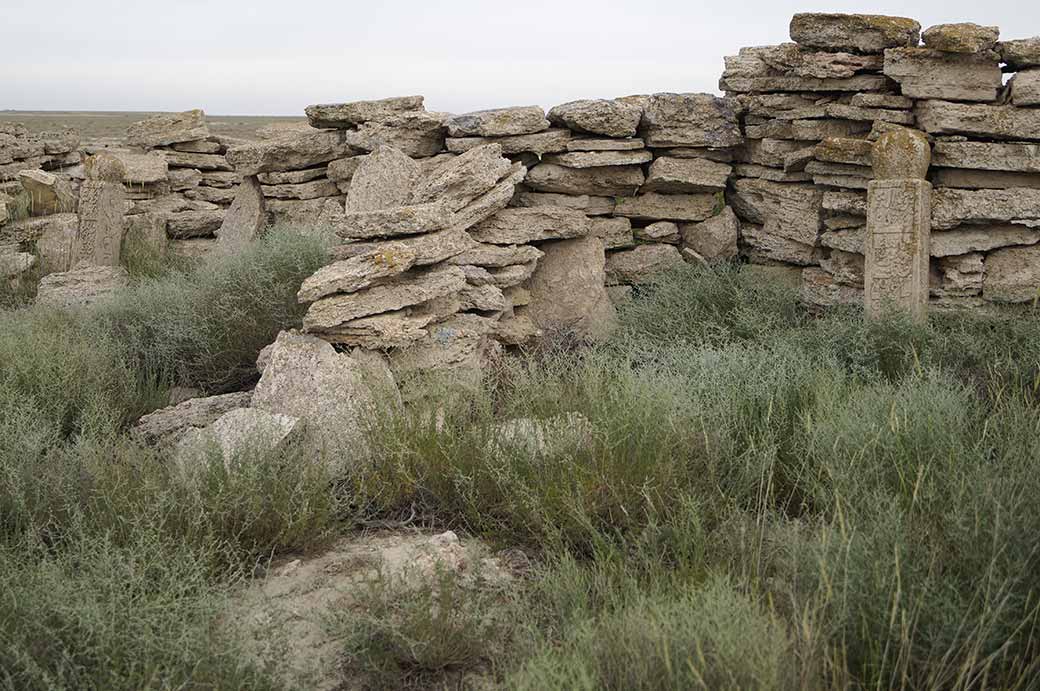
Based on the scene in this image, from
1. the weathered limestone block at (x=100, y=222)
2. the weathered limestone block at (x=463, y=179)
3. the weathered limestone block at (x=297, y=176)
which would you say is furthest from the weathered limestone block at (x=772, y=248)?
the weathered limestone block at (x=100, y=222)

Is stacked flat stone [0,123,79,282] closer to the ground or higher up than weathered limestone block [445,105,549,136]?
closer to the ground

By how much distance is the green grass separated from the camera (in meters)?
2.86

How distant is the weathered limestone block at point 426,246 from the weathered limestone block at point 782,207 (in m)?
2.88

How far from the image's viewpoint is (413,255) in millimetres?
6027

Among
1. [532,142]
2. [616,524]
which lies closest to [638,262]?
[532,142]

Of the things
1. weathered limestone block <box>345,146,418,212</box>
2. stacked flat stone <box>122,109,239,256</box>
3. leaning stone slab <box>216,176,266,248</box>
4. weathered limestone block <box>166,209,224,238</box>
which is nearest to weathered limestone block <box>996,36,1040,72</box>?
weathered limestone block <box>345,146,418,212</box>

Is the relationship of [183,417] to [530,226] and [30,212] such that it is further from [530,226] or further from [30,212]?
[30,212]

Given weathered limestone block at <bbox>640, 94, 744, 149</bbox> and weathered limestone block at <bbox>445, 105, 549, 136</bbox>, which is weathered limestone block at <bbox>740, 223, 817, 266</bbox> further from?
weathered limestone block at <bbox>445, 105, 549, 136</bbox>

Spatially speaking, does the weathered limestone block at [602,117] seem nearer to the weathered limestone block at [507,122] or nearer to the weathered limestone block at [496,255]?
the weathered limestone block at [507,122]

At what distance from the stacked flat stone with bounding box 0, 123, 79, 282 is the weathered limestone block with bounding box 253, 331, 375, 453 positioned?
5.62 metres

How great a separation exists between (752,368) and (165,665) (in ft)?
11.7

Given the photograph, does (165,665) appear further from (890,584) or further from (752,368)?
(752,368)

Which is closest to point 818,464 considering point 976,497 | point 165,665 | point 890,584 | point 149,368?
point 976,497

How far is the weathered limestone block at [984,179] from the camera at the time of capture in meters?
6.87
